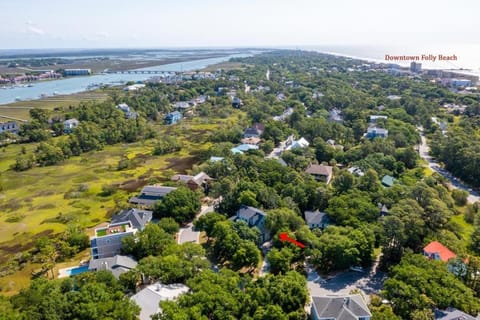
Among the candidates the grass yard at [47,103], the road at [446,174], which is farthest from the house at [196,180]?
the grass yard at [47,103]

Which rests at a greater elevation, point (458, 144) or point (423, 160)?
point (458, 144)

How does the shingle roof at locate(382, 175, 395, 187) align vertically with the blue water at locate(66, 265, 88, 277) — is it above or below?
above

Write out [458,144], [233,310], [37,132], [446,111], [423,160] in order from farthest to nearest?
[446,111]
[37,132]
[423,160]
[458,144]
[233,310]

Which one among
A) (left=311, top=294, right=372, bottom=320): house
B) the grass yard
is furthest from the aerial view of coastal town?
the grass yard

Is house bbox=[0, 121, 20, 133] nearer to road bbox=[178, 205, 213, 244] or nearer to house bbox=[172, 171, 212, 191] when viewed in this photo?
house bbox=[172, 171, 212, 191]

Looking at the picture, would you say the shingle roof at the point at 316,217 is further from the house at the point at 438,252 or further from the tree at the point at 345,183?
the house at the point at 438,252

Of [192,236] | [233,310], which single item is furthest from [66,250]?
[233,310]

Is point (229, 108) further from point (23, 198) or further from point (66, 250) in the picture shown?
point (66, 250)

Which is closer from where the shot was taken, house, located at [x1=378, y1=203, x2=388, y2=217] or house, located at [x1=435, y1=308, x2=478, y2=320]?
house, located at [x1=435, y1=308, x2=478, y2=320]

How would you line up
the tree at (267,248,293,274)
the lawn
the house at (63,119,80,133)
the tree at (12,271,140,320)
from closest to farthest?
the tree at (12,271,140,320) → the tree at (267,248,293,274) → the lawn → the house at (63,119,80,133)
